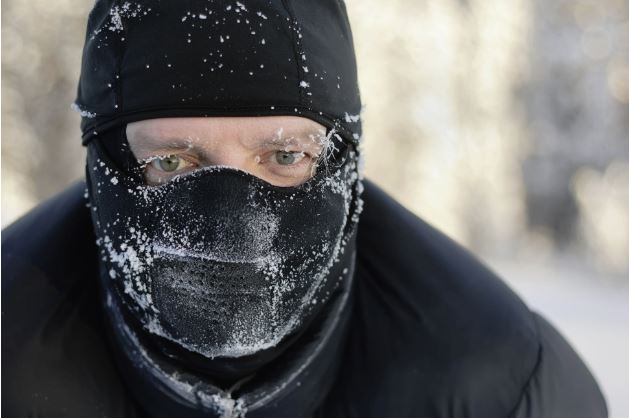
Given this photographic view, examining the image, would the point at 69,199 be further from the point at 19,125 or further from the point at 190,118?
the point at 19,125

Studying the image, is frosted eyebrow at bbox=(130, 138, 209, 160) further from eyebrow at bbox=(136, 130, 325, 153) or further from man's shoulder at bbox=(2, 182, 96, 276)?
man's shoulder at bbox=(2, 182, 96, 276)

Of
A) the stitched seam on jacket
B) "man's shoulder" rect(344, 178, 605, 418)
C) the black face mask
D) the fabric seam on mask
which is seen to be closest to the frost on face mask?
the black face mask

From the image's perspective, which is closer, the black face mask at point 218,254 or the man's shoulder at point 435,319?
the black face mask at point 218,254

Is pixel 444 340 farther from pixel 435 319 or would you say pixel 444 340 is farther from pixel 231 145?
pixel 231 145

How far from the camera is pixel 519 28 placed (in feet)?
35.4

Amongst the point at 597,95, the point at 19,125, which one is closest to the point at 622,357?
the point at 19,125

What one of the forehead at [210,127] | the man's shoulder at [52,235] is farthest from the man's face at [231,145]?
the man's shoulder at [52,235]

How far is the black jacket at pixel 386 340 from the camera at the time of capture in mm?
1586

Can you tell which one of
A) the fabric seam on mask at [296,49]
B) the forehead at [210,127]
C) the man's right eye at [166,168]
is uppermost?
the fabric seam on mask at [296,49]

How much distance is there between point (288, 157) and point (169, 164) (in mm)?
242

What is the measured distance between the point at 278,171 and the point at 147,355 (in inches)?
19.2

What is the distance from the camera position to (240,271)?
1.40 m

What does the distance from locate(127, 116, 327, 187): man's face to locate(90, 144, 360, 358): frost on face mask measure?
0.04 metres

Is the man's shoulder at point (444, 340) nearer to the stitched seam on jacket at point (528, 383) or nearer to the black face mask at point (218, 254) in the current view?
the stitched seam on jacket at point (528, 383)
